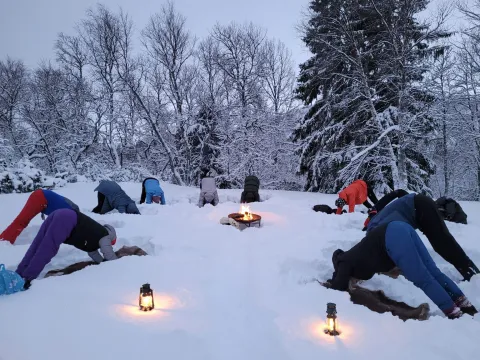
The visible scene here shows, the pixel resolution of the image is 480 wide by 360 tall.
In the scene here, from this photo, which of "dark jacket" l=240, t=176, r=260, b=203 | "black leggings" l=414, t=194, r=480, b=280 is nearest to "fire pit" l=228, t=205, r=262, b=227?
"dark jacket" l=240, t=176, r=260, b=203

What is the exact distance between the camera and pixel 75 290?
10.5 ft

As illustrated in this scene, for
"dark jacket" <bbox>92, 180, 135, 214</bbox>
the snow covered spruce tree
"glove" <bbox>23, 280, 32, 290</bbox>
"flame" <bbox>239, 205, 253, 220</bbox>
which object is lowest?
"glove" <bbox>23, 280, 32, 290</bbox>

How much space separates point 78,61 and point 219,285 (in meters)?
20.6

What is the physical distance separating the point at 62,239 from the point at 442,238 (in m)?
4.45

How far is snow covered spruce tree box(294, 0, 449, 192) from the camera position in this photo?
11.0 metres

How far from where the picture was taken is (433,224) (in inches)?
145

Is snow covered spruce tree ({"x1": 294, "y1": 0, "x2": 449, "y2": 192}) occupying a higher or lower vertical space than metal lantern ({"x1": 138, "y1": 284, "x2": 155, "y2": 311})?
higher

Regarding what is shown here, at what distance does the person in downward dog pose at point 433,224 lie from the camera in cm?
364

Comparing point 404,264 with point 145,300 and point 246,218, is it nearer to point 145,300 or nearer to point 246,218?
point 145,300

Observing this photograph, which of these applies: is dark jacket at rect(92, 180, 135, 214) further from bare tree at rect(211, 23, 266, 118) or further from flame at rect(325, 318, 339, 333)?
bare tree at rect(211, 23, 266, 118)

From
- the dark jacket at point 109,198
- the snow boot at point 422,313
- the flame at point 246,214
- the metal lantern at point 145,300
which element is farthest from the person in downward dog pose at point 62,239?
the snow boot at point 422,313

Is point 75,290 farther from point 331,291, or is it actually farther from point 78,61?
point 78,61

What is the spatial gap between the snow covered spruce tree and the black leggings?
24.1ft

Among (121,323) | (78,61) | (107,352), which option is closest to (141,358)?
(107,352)
